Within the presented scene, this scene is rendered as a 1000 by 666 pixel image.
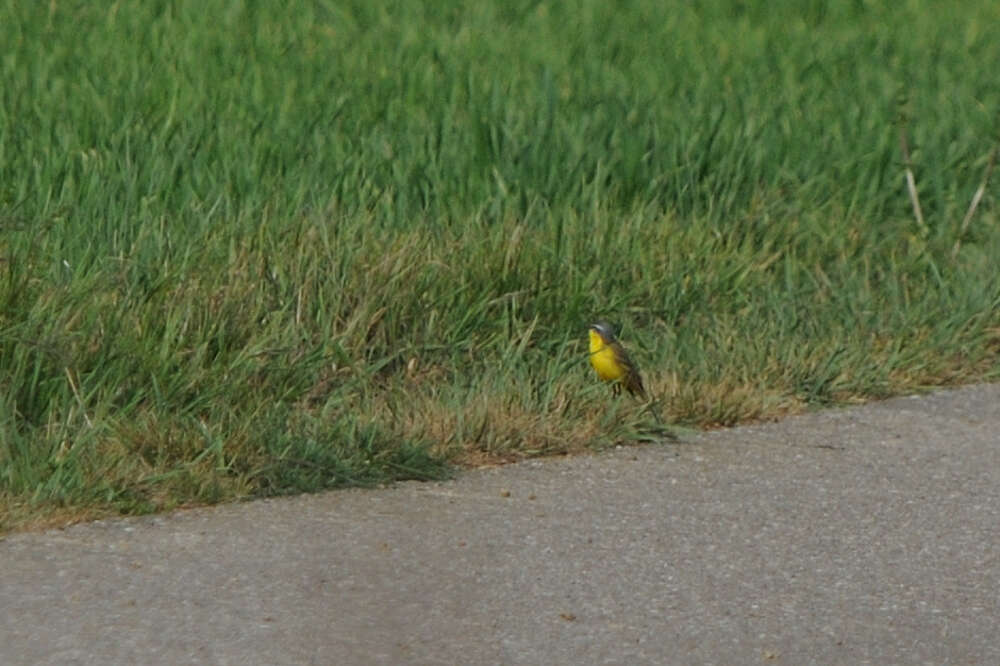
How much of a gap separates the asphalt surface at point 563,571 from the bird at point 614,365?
213 mm

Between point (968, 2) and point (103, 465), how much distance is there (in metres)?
8.98

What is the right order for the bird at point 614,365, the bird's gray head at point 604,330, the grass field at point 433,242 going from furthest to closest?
1. the bird's gray head at point 604,330
2. the bird at point 614,365
3. the grass field at point 433,242

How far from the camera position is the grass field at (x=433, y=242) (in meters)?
5.64

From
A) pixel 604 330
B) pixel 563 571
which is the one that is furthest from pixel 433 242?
pixel 563 571

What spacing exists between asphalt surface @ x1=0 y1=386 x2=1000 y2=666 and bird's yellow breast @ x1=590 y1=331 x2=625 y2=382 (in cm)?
27

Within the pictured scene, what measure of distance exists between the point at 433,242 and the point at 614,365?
3.48 feet

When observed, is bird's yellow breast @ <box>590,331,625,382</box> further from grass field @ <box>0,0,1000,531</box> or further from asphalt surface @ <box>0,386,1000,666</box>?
asphalt surface @ <box>0,386,1000,666</box>

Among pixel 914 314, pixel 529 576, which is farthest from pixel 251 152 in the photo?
pixel 529 576

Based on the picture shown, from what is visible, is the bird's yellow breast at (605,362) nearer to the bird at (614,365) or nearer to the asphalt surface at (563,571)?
the bird at (614,365)

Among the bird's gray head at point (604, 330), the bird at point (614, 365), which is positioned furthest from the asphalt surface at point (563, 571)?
the bird's gray head at point (604, 330)

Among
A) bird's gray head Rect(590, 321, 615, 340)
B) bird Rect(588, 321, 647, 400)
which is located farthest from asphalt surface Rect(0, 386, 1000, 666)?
bird's gray head Rect(590, 321, 615, 340)

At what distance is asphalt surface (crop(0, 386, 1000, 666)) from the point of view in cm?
437

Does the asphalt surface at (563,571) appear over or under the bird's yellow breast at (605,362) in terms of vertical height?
over

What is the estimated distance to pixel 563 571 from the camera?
16.0ft
